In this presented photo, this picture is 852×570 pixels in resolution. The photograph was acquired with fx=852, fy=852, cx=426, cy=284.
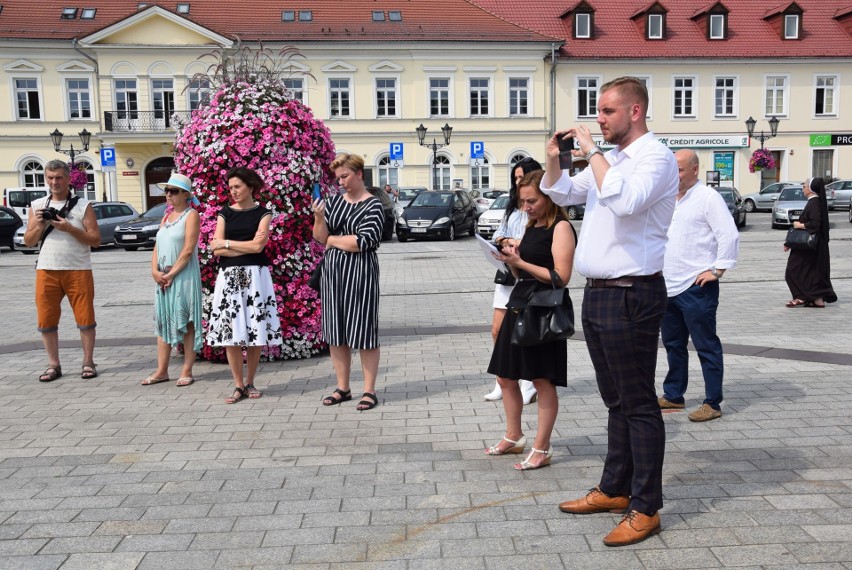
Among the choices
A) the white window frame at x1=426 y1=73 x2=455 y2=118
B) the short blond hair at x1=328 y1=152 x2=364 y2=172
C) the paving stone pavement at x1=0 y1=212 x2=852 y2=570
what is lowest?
the paving stone pavement at x1=0 y1=212 x2=852 y2=570

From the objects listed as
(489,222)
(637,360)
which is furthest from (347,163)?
(489,222)

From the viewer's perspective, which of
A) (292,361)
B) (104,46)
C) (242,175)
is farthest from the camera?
(104,46)

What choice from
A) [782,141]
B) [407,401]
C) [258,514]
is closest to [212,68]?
[407,401]

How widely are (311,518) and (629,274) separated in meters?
1.87

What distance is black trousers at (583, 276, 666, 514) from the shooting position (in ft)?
12.3

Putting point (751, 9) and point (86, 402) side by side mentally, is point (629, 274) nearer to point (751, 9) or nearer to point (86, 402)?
point (86, 402)

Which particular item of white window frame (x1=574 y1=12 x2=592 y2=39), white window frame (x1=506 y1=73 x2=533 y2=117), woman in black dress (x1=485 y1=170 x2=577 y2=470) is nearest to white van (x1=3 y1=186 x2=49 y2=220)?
white window frame (x1=506 y1=73 x2=533 y2=117)

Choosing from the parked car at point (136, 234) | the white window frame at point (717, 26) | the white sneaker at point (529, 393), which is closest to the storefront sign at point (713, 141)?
the white window frame at point (717, 26)

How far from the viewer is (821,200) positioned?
11.1m

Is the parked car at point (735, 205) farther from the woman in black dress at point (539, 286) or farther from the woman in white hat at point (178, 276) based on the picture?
the woman in black dress at point (539, 286)

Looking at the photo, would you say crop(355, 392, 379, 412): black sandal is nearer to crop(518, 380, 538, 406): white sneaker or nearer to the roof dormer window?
crop(518, 380, 538, 406): white sneaker

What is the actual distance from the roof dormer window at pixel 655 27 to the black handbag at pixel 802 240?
34.5m

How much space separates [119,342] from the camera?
9156 mm

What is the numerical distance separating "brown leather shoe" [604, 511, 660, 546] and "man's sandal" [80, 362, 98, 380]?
5171 mm
